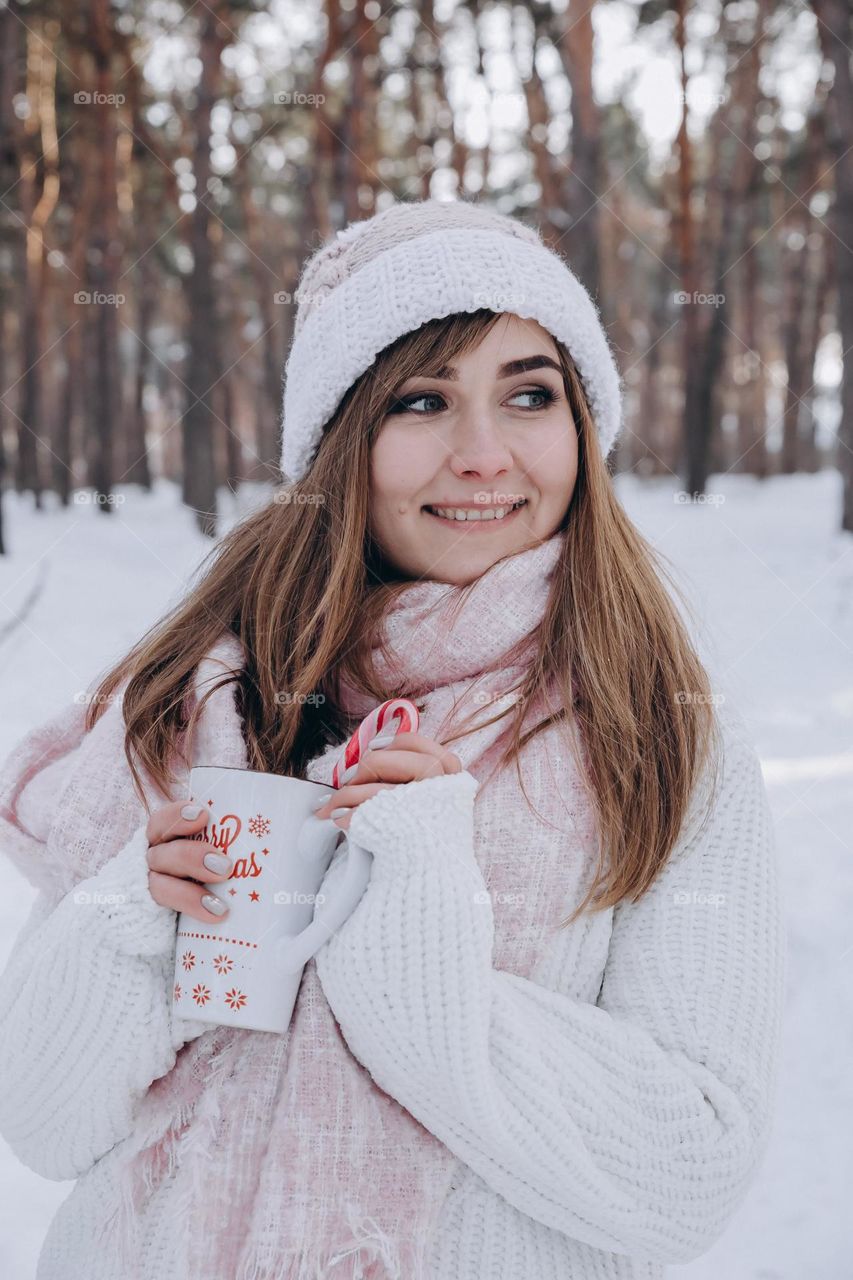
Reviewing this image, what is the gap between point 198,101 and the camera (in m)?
10.8

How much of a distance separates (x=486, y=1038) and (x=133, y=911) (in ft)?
1.38

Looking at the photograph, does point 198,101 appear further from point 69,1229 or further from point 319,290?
point 69,1229

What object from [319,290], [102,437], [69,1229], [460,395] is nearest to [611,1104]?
[69,1229]

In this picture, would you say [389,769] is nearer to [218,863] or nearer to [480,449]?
[218,863]

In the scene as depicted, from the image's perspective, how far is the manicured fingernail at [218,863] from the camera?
1.18 metres

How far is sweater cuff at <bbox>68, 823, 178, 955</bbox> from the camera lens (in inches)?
49.5

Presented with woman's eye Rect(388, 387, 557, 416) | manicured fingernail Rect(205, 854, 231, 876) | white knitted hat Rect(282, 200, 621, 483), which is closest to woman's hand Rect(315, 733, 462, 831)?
manicured fingernail Rect(205, 854, 231, 876)

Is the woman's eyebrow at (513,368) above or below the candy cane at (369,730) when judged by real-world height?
above

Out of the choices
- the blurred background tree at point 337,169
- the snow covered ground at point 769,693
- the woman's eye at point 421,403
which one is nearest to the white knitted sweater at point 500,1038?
the snow covered ground at point 769,693

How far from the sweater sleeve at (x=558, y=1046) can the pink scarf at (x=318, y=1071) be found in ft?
0.24

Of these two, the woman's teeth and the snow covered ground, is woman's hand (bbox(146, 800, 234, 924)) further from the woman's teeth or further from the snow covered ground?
the snow covered ground

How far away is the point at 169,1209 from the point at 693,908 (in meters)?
0.71

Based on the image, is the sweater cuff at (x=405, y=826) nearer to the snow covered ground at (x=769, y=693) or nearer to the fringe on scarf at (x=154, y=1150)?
the fringe on scarf at (x=154, y=1150)

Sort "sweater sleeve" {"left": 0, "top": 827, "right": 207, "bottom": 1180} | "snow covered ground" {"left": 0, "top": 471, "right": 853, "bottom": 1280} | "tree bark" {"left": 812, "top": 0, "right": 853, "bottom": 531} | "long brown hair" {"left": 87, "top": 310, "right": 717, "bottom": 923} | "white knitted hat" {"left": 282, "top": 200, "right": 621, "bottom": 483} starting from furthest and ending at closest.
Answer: "tree bark" {"left": 812, "top": 0, "right": 853, "bottom": 531} → "snow covered ground" {"left": 0, "top": 471, "right": 853, "bottom": 1280} → "white knitted hat" {"left": 282, "top": 200, "right": 621, "bottom": 483} → "long brown hair" {"left": 87, "top": 310, "right": 717, "bottom": 923} → "sweater sleeve" {"left": 0, "top": 827, "right": 207, "bottom": 1180}
